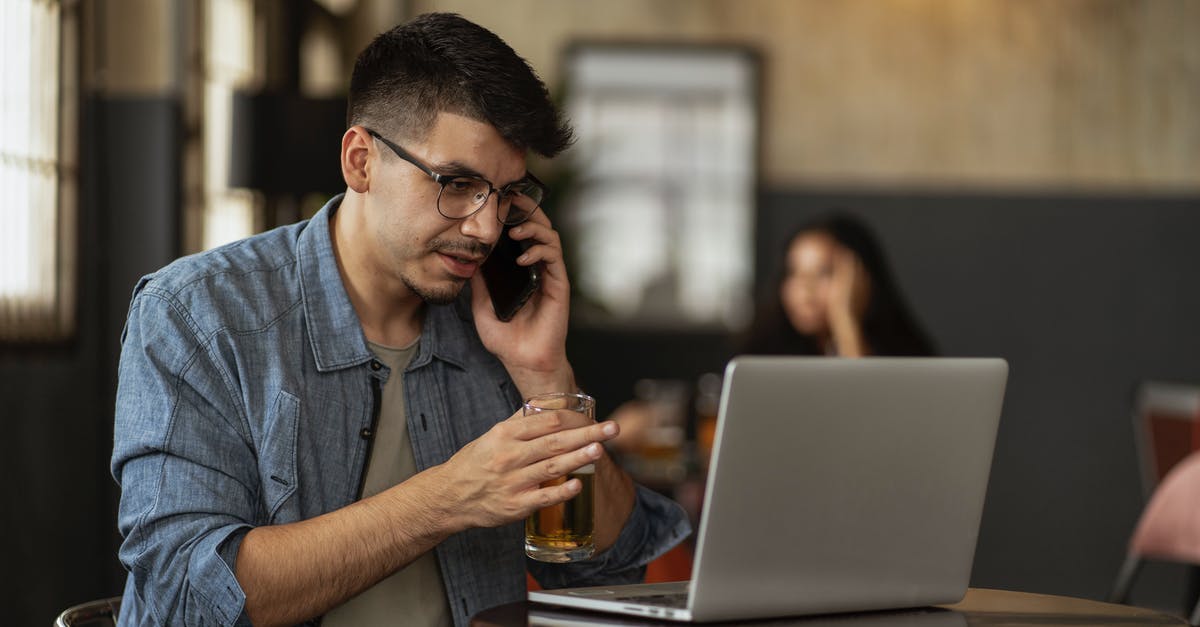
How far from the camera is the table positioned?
1.36 meters

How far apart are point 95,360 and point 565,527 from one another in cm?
247

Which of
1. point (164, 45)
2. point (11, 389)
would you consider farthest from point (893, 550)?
point (164, 45)

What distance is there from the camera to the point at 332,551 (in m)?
1.49

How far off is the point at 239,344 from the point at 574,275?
357 cm

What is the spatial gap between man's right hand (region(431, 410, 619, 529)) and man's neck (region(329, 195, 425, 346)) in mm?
405

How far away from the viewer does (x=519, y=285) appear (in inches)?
A: 75.2

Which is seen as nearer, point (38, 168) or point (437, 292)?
point (437, 292)

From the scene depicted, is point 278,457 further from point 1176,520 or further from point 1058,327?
point 1058,327

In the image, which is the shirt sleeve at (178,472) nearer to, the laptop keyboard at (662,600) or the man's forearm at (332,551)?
the man's forearm at (332,551)

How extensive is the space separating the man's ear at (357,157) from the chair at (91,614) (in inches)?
24.5

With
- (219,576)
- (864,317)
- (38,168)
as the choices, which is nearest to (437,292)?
(219,576)

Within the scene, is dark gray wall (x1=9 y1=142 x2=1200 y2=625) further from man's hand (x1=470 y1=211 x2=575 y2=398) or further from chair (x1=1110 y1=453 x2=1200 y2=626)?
man's hand (x1=470 y1=211 x2=575 y2=398)

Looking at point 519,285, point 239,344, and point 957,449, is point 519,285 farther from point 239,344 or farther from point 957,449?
point 957,449

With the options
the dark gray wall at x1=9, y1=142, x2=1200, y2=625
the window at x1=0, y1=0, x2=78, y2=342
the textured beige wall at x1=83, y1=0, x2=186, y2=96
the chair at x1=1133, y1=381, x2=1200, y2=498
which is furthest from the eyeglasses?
the dark gray wall at x1=9, y1=142, x2=1200, y2=625
